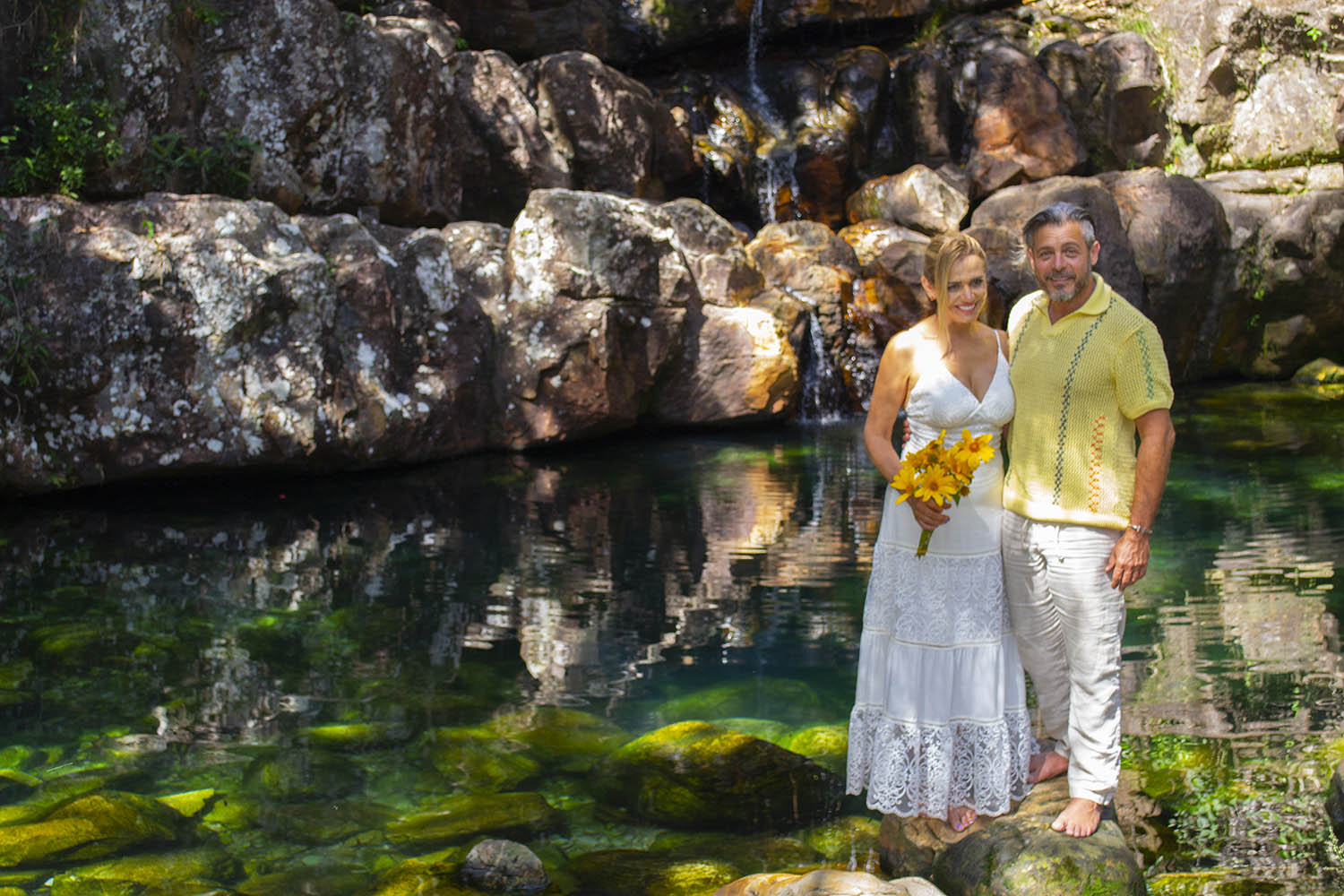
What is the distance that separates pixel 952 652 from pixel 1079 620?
1.17 ft

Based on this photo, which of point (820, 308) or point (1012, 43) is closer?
point (820, 308)

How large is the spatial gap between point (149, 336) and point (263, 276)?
958 millimetres

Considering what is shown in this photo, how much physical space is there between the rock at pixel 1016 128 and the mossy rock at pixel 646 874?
1361cm

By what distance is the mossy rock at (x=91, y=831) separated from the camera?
3918mm

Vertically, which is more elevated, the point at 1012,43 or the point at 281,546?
the point at 1012,43

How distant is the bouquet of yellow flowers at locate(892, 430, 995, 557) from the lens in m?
3.26

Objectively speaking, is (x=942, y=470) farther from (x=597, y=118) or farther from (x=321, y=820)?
(x=597, y=118)

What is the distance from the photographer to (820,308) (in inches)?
538

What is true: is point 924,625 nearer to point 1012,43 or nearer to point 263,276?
point 263,276

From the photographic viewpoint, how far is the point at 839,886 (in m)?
3.11

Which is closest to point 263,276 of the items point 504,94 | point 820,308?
point 504,94

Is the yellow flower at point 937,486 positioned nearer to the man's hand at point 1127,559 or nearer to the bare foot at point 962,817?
Answer: the man's hand at point 1127,559

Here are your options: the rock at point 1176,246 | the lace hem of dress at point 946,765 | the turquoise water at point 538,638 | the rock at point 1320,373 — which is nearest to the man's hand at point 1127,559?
the lace hem of dress at point 946,765

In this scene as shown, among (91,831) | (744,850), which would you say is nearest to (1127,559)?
(744,850)
